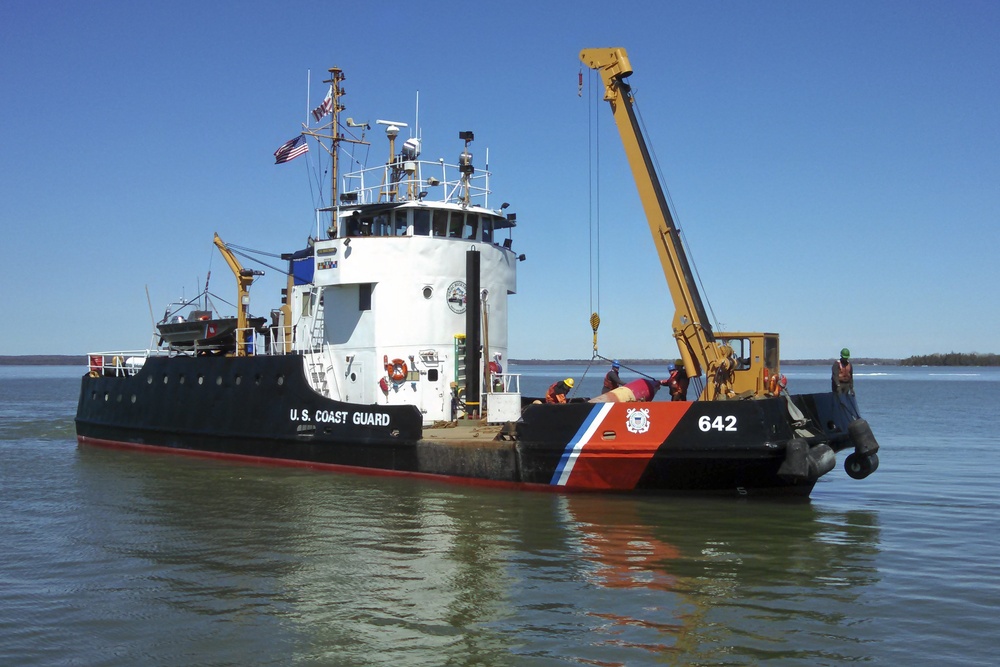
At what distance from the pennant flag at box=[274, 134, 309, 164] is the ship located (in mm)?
79

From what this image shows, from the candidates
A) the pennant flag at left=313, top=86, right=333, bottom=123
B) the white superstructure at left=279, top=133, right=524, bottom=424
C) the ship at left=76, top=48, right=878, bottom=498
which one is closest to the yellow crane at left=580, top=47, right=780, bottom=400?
the ship at left=76, top=48, right=878, bottom=498

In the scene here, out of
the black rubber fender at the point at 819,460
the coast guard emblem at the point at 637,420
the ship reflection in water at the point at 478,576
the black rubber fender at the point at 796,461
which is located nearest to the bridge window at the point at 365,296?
the ship reflection in water at the point at 478,576

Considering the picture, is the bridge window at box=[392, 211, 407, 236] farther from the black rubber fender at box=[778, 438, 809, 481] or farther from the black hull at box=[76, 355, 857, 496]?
the black rubber fender at box=[778, 438, 809, 481]

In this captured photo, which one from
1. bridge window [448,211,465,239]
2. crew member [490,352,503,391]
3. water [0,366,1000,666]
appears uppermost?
bridge window [448,211,465,239]

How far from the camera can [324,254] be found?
610 inches

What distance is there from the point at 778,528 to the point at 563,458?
2997 millimetres

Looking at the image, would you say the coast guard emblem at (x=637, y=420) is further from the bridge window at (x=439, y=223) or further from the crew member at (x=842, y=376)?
the bridge window at (x=439, y=223)

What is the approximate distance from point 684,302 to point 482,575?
219 inches

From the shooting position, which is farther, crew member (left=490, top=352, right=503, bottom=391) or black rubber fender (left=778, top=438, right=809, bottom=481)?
crew member (left=490, top=352, right=503, bottom=391)

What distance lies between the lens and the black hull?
11266 mm

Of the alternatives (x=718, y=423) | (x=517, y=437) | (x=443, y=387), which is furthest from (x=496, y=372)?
(x=718, y=423)

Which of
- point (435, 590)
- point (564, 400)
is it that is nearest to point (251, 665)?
point (435, 590)

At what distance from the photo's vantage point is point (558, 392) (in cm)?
1338

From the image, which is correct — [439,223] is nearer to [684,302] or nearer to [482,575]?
[684,302]
